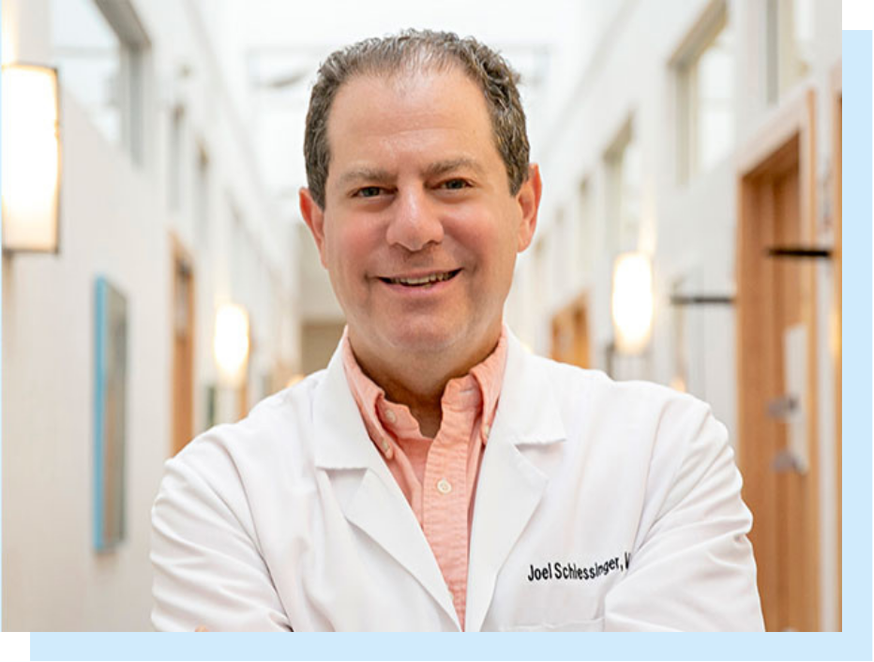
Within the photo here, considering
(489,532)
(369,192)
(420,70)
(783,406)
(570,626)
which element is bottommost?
(570,626)

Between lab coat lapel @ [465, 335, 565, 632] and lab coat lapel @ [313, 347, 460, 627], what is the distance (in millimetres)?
45

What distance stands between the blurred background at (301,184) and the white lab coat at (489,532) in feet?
1.68

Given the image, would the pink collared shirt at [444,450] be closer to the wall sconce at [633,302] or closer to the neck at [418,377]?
the neck at [418,377]

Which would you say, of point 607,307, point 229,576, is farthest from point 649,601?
point 607,307

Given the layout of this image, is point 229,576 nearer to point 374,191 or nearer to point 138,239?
point 374,191

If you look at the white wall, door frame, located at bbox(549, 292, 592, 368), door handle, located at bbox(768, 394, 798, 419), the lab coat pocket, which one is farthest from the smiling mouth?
door frame, located at bbox(549, 292, 592, 368)

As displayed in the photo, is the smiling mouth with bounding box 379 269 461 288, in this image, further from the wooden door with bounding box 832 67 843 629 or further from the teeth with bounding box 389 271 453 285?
the wooden door with bounding box 832 67 843 629

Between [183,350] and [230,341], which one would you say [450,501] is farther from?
[230,341]

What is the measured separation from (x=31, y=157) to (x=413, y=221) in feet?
7.02

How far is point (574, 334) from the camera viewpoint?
1038 centimetres

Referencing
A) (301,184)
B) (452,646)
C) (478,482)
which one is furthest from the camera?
(301,184)

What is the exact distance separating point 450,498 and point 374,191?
383mm

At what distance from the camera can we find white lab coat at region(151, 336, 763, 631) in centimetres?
147

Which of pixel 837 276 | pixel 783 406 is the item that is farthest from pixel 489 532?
pixel 783 406
